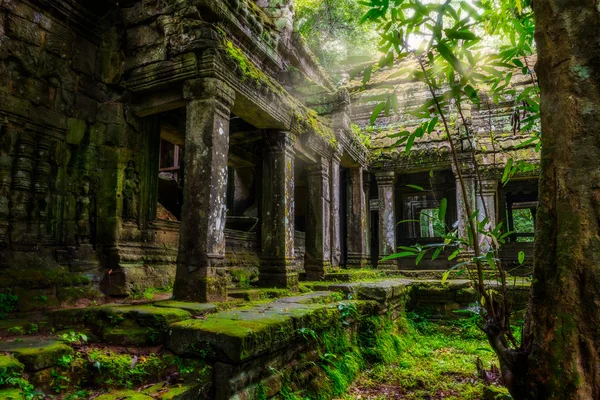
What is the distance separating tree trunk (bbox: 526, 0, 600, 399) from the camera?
165cm

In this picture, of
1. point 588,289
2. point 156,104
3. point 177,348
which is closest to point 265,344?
point 177,348

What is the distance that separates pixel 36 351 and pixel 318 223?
5.69 metres

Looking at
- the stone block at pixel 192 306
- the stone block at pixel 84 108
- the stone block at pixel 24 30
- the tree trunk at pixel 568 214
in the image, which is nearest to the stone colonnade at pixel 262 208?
the stone block at pixel 192 306

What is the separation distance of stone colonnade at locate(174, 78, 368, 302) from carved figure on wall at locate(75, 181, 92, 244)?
1452 millimetres

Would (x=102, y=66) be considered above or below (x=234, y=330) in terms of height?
above

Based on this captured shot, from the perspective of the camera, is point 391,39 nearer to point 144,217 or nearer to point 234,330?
point 234,330

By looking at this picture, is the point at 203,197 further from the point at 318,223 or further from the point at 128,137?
the point at 318,223

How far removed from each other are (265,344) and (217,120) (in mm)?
2698

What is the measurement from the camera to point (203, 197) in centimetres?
460

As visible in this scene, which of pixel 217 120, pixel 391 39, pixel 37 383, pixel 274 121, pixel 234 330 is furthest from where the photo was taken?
pixel 274 121

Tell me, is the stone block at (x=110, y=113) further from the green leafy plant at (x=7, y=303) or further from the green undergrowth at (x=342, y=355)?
the green undergrowth at (x=342, y=355)

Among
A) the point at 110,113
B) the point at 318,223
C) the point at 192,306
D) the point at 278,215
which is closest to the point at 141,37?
the point at 110,113

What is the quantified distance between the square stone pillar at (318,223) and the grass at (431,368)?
6.43ft

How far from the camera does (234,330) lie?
3.03m
